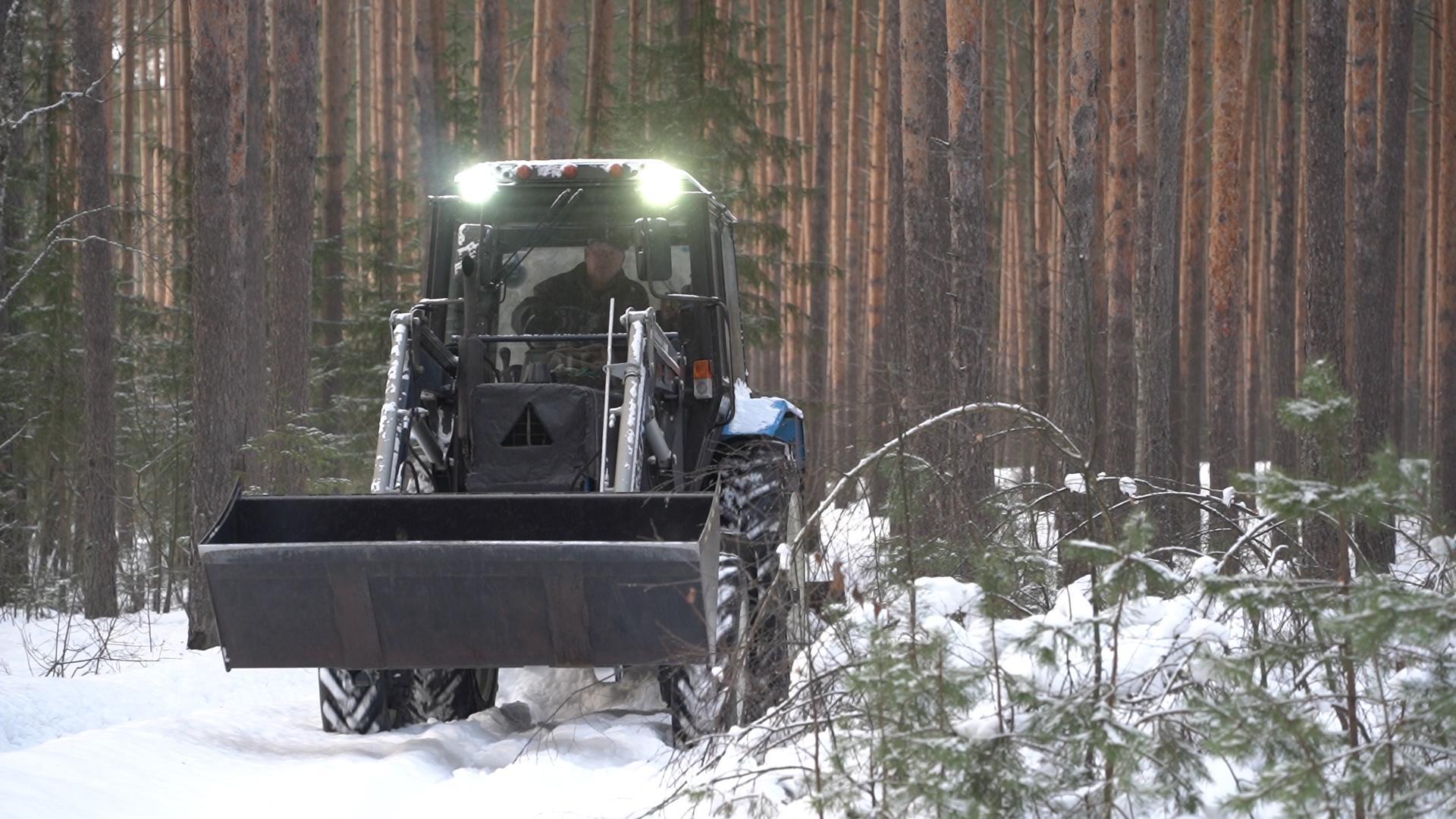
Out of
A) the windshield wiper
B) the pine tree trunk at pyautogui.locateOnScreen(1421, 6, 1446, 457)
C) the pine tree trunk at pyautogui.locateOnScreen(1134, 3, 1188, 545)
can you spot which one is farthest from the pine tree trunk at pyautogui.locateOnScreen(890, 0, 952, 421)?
the pine tree trunk at pyautogui.locateOnScreen(1421, 6, 1446, 457)

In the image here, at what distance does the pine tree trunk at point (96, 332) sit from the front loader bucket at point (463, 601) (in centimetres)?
906

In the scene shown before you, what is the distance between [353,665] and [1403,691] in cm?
381

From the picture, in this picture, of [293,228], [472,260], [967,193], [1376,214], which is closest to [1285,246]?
[1376,214]

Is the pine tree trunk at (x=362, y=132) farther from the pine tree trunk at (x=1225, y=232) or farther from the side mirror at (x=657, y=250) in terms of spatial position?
the pine tree trunk at (x=1225, y=232)

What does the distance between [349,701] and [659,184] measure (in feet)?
9.99

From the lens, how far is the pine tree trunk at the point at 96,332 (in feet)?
45.5

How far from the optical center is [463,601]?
220 inches

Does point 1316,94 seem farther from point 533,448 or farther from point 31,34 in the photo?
point 31,34

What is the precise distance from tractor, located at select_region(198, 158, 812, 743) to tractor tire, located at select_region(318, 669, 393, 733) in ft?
0.03

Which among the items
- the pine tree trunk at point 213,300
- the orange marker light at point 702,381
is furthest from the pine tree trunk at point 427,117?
the orange marker light at point 702,381

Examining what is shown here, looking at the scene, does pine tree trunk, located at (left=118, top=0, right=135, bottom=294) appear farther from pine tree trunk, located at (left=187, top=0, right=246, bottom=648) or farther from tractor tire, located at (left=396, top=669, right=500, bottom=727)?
tractor tire, located at (left=396, top=669, right=500, bottom=727)

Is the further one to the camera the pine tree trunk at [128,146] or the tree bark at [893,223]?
the tree bark at [893,223]

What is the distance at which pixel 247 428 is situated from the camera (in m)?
11.3

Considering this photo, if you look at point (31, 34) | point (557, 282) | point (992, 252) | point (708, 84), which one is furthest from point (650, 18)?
point (557, 282)
